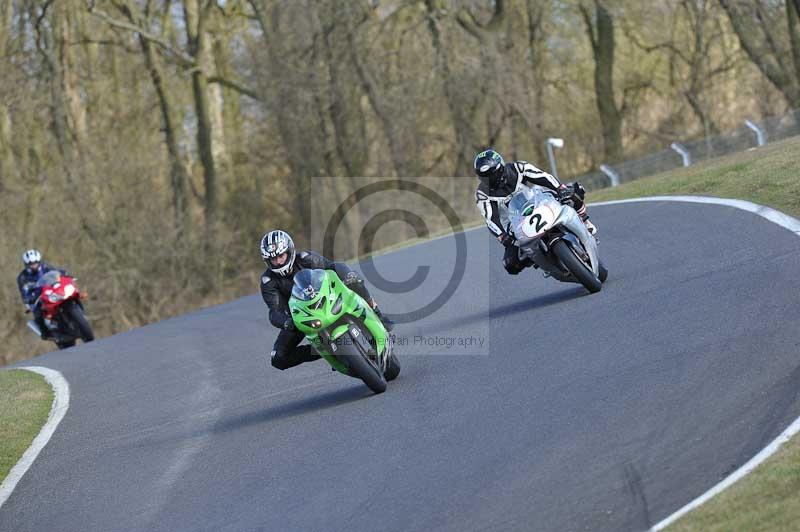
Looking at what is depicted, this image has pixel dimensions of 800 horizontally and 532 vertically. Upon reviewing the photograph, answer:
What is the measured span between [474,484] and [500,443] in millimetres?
825

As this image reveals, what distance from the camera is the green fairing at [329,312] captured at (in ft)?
35.1

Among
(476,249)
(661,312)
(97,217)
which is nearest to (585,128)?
(97,217)

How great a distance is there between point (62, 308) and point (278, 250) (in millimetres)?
11946

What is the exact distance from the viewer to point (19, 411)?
14344 millimetres

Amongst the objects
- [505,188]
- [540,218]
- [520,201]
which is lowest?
[540,218]

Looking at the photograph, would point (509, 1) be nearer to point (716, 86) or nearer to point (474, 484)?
point (716, 86)

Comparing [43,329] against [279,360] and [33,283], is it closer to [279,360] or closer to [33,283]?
[33,283]

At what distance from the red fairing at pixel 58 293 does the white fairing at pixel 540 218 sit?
10.7 m

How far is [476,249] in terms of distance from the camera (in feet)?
73.8

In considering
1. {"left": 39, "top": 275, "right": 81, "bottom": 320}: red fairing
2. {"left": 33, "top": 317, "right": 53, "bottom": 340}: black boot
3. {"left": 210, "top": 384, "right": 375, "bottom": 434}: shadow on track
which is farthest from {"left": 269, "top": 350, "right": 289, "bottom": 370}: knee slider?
{"left": 33, "top": 317, "right": 53, "bottom": 340}: black boot

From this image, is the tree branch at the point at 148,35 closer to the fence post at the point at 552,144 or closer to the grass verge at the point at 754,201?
the fence post at the point at 552,144

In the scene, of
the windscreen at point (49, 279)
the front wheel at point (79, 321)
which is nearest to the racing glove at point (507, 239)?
the windscreen at point (49, 279)

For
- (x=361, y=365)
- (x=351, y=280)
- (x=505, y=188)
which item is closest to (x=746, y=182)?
(x=505, y=188)

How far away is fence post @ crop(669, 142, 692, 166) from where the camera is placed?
98.6 feet
